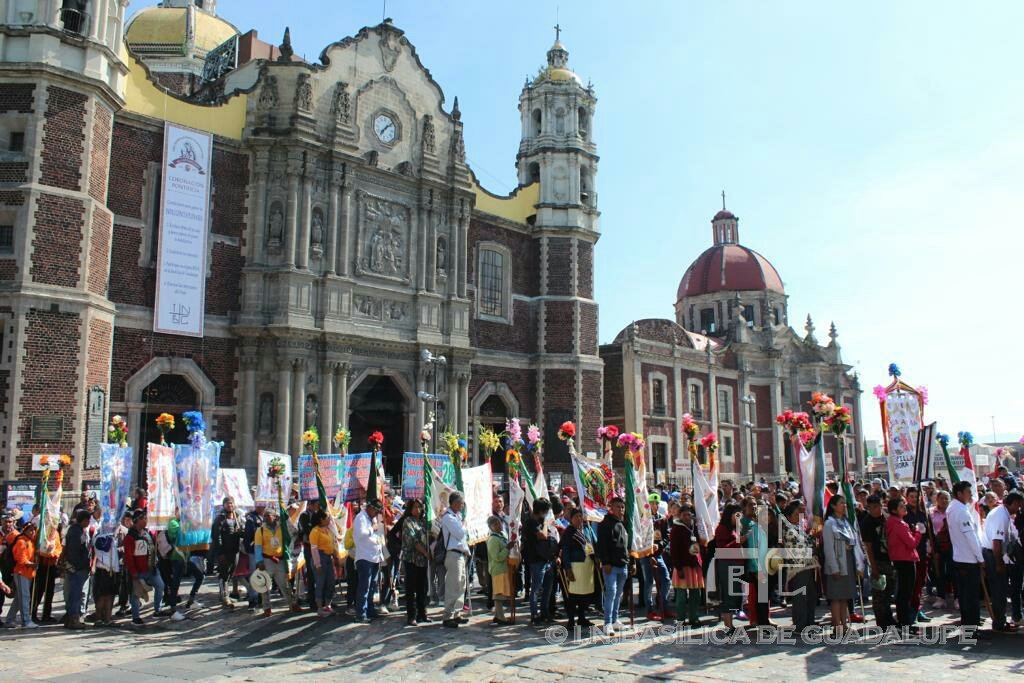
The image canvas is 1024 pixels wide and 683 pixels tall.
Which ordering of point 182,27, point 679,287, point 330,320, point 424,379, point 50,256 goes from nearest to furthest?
point 50,256 → point 330,320 → point 424,379 → point 182,27 → point 679,287

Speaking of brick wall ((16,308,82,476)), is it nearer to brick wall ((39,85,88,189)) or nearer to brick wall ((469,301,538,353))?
brick wall ((39,85,88,189))

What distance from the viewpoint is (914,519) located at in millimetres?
12789

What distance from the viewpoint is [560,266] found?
3350cm

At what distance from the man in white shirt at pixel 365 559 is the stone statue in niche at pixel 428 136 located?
20.2 m

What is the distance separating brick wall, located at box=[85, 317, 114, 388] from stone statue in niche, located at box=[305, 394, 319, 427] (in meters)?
5.96

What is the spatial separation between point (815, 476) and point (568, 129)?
2636cm

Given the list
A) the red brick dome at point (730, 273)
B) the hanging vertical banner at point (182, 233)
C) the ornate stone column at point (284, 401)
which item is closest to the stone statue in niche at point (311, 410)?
the ornate stone column at point (284, 401)

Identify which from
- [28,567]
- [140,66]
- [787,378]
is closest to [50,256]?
[140,66]

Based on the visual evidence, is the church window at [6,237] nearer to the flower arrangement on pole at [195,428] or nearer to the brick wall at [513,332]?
the flower arrangement on pole at [195,428]

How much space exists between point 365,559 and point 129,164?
1672 centimetres

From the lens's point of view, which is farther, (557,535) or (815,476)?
(557,535)

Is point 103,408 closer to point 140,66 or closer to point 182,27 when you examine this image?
point 140,66

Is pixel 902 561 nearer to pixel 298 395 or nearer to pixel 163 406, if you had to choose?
pixel 298 395

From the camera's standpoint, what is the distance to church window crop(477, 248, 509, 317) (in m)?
32.0
